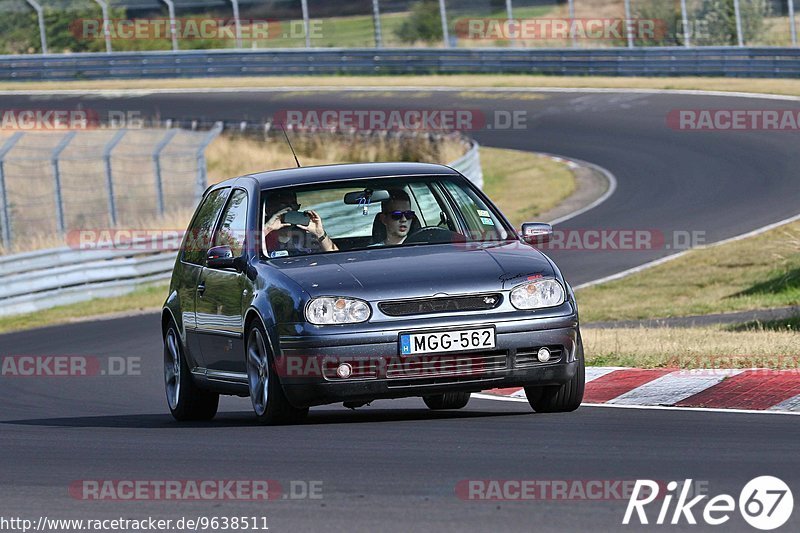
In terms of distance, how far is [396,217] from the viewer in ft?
31.5

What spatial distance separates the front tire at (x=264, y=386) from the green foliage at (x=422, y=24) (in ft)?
125

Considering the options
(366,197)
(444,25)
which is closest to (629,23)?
(444,25)

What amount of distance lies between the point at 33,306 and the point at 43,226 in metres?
8.29

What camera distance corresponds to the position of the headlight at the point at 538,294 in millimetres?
8570

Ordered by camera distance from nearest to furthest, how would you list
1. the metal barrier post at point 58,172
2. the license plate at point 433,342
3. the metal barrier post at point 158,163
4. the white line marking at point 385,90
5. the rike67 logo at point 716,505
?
1. the rike67 logo at point 716,505
2. the license plate at point 433,342
3. the metal barrier post at point 58,172
4. the metal barrier post at point 158,163
5. the white line marking at point 385,90

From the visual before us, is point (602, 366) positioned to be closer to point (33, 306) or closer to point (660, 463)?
point (660, 463)

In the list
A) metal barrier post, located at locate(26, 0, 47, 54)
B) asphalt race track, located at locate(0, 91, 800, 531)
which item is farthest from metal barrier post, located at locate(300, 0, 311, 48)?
asphalt race track, located at locate(0, 91, 800, 531)

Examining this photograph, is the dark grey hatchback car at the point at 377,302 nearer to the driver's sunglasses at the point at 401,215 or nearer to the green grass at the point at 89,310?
the driver's sunglasses at the point at 401,215

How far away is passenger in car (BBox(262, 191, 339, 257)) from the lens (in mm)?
9422

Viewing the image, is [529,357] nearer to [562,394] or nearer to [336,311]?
[562,394]

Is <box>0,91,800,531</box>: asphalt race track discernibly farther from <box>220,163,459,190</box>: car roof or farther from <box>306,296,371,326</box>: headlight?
<box>220,163,459,190</box>: car roof

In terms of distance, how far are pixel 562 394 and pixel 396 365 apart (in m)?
1.12

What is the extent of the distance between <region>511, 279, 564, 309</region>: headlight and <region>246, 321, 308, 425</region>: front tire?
1.36 m

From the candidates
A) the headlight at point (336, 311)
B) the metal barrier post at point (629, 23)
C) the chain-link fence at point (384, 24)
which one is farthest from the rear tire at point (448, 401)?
the metal barrier post at point (629, 23)
